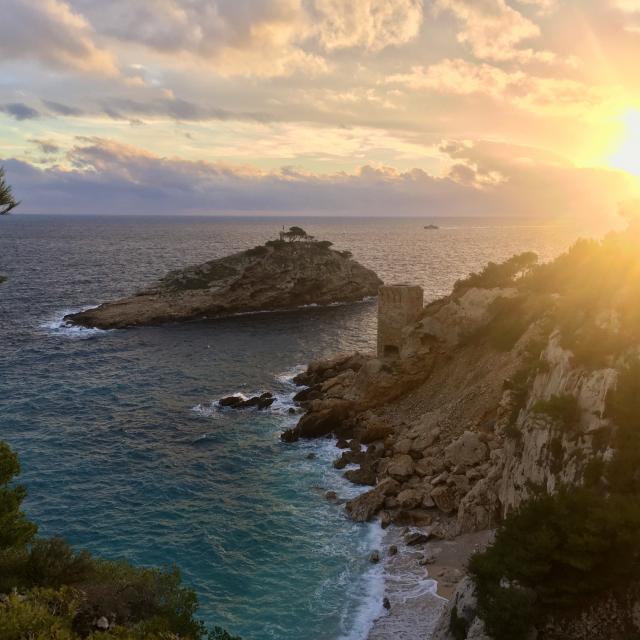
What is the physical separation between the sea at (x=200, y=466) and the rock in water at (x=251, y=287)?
5.29m

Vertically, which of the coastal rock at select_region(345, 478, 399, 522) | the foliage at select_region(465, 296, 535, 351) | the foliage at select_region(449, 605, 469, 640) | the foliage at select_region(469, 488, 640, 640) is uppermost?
the foliage at select_region(465, 296, 535, 351)

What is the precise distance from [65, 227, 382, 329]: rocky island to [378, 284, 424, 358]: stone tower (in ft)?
130

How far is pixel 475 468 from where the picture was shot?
30453 millimetres

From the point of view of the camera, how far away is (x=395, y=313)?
4712 centimetres

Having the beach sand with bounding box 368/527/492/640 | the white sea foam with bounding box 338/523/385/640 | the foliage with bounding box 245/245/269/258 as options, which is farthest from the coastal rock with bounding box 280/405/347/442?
the foliage with bounding box 245/245/269/258

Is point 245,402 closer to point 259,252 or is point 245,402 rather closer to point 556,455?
point 556,455

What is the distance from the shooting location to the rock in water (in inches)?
3103

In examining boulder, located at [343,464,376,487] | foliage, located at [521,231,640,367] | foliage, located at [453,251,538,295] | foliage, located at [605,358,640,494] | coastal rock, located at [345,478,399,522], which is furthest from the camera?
foliage, located at [453,251,538,295]

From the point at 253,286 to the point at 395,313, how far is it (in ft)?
148

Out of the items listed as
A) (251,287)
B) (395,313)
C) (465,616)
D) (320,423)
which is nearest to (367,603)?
(465,616)

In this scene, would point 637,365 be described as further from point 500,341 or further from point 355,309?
point 355,309

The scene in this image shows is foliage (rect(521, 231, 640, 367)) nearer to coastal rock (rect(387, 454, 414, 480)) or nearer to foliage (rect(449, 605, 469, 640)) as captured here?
foliage (rect(449, 605, 469, 640))

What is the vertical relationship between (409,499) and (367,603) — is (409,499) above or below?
above

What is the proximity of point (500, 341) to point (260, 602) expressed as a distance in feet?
83.2
